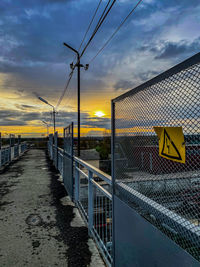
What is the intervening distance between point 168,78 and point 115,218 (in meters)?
1.39

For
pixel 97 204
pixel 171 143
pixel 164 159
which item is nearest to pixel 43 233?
pixel 97 204

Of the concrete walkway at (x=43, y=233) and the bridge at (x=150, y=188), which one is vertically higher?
the bridge at (x=150, y=188)

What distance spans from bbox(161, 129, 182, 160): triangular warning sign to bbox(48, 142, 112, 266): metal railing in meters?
1.09

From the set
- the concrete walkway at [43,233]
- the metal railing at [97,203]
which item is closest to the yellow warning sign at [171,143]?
the metal railing at [97,203]

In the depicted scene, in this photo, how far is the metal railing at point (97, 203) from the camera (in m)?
2.46

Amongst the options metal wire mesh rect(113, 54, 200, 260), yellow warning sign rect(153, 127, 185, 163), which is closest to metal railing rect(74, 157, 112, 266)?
metal wire mesh rect(113, 54, 200, 260)

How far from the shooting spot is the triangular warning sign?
106cm

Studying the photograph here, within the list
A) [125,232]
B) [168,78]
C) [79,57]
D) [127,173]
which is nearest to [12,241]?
[125,232]

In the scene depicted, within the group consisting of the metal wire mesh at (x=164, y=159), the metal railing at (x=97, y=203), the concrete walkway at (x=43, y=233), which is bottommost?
the concrete walkway at (x=43, y=233)

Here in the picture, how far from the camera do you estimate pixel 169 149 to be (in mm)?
1113

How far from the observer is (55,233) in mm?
3332

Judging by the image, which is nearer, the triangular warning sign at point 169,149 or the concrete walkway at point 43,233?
the triangular warning sign at point 169,149

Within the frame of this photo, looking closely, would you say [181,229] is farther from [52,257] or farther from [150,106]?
[52,257]

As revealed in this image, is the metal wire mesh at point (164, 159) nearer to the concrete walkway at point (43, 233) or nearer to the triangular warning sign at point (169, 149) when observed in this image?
the triangular warning sign at point (169, 149)
